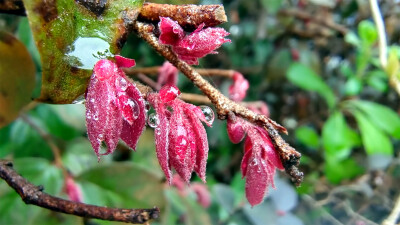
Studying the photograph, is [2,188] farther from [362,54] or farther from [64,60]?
[362,54]

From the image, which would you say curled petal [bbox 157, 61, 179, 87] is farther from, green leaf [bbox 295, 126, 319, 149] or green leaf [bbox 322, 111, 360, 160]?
green leaf [bbox 295, 126, 319, 149]

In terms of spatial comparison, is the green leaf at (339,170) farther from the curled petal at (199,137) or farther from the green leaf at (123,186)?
the curled petal at (199,137)

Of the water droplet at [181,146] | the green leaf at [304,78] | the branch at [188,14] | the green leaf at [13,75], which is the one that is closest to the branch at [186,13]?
the branch at [188,14]

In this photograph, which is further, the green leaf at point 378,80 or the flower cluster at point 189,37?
the green leaf at point 378,80

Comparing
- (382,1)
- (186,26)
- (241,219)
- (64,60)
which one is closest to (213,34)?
(186,26)

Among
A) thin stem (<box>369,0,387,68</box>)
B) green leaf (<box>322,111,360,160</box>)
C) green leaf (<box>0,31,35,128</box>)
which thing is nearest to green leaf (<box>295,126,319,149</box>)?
green leaf (<box>322,111,360,160</box>)

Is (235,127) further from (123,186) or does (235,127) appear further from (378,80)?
(378,80)
